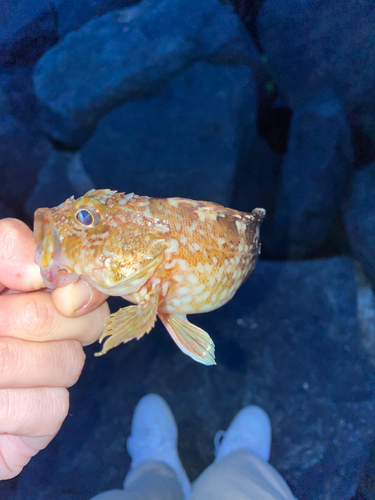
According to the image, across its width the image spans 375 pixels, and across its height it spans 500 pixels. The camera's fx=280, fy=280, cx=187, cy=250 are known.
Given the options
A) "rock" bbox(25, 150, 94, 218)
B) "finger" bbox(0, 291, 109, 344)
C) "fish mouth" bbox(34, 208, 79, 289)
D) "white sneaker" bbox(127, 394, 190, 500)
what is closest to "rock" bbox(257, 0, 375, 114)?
"rock" bbox(25, 150, 94, 218)

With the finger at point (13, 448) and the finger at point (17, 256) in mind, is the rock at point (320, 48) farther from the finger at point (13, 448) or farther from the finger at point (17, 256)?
the finger at point (13, 448)

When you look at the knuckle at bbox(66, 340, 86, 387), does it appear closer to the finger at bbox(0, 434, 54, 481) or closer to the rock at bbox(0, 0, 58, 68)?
the finger at bbox(0, 434, 54, 481)

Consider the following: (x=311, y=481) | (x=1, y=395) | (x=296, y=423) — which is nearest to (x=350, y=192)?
(x=296, y=423)

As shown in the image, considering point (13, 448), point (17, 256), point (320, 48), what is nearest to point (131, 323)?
point (17, 256)

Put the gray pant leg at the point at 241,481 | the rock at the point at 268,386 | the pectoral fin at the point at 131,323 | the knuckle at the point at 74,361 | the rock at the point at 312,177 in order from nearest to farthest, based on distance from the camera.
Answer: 1. the pectoral fin at the point at 131,323
2. the knuckle at the point at 74,361
3. the gray pant leg at the point at 241,481
4. the rock at the point at 268,386
5. the rock at the point at 312,177

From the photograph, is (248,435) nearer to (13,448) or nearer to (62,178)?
(13,448)

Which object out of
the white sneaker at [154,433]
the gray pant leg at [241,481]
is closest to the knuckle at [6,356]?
the gray pant leg at [241,481]

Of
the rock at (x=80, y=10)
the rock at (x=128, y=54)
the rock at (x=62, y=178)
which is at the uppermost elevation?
the rock at (x=80, y=10)
